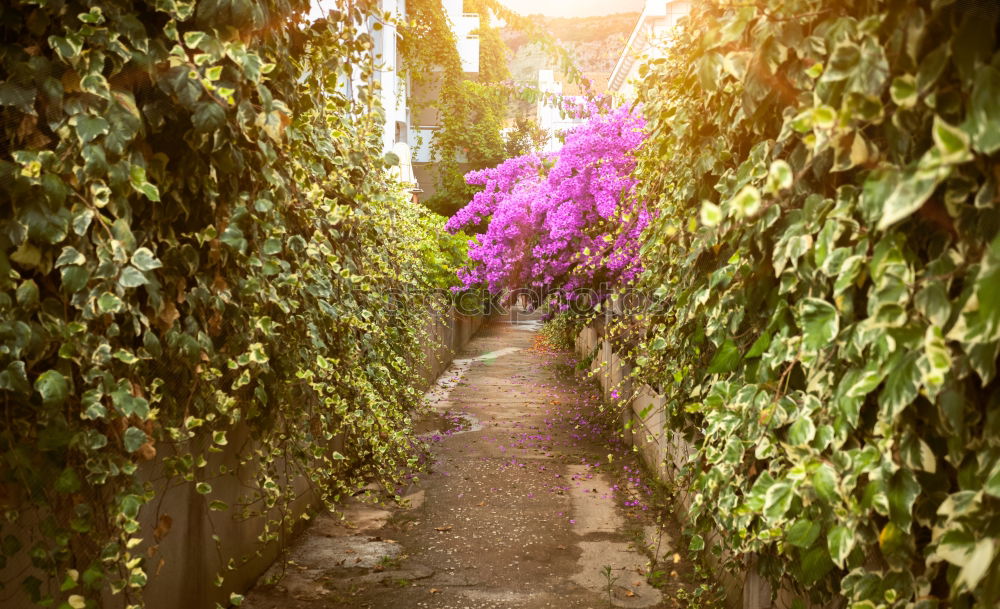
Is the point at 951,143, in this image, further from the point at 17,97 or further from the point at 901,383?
the point at 17,97

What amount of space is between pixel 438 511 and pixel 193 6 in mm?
4607

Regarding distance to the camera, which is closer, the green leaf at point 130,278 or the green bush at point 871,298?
the green bush at point 871,298

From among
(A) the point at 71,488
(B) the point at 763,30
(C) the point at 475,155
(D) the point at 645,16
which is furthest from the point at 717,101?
(C) the point at 475,155

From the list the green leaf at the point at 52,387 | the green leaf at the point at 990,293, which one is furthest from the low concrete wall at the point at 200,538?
the green leaf at the point at 990,293

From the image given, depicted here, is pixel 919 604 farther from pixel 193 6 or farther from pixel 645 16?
pixel 645 16

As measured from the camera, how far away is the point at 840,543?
1703 millimetres

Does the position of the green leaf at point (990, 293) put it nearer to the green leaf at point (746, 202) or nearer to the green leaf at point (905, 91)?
the green leaf at point (905, 91)

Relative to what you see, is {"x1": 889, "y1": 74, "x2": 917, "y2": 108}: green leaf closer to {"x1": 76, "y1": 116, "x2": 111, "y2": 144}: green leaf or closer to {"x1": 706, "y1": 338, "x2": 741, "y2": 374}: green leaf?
{"x1": 706, "y1": 338, "x2": 741, "y2": 374}: green leaf

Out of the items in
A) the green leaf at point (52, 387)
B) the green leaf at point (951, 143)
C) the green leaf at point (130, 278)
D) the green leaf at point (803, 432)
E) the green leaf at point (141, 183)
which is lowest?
the green leaf at point (803, 432)

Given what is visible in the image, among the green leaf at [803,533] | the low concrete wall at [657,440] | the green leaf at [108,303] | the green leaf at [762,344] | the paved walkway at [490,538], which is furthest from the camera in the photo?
the paved walkway at [490,538]

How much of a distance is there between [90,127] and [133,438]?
2.77 ft

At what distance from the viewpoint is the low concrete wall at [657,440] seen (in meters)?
3.53

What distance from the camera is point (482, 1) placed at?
6922 millimetres

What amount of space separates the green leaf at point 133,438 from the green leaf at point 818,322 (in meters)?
1.77
